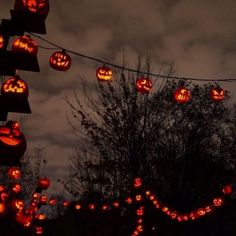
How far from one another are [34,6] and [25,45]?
0.89m

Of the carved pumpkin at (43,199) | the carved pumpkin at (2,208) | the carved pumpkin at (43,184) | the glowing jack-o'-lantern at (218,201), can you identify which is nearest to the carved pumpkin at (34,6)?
the carved pumpkin at (2,208)

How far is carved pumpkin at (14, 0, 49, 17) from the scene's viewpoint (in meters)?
9.25

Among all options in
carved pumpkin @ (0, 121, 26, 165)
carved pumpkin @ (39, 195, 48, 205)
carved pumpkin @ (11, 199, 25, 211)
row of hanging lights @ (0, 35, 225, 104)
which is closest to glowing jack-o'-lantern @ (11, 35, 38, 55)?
row of hanging lights @ (0, 35, 225, 104)

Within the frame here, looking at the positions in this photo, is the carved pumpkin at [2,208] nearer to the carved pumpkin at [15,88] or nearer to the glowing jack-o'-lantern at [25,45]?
the carved pumpkin at [15,88]

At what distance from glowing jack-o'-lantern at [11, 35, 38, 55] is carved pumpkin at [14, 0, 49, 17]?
662mm

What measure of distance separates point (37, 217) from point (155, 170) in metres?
11.9

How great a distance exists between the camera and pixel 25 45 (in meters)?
9.47

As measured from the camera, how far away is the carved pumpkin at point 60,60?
11000 millimetres

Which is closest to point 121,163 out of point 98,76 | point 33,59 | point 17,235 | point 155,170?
point 155,170

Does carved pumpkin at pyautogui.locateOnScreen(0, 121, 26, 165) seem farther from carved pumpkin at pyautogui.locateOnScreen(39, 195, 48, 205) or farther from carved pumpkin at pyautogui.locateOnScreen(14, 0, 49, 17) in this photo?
carved pumpkin at pyautogui.locateOnScreen(39, 195, 48, 205)

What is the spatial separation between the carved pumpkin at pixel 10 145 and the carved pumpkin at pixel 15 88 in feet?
2.99

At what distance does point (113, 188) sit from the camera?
25141mm

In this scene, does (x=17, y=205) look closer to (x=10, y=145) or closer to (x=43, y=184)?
(x=43, y=184)

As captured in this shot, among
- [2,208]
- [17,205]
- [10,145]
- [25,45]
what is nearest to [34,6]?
[25,45]
